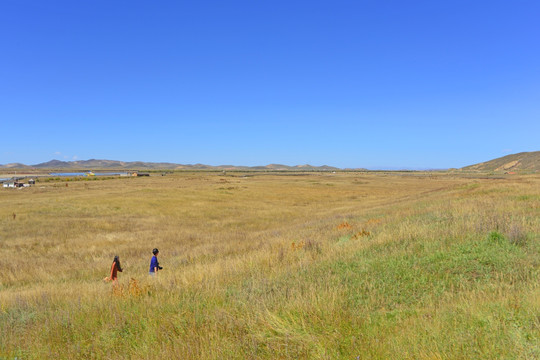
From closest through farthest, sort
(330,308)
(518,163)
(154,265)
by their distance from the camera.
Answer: (330,308), (154,265), (518,163)

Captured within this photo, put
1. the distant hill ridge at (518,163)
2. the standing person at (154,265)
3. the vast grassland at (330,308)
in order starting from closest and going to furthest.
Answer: the vast grassland at (330,308) < the standing person at (154,265) < the distant hill ridge at (518,163)

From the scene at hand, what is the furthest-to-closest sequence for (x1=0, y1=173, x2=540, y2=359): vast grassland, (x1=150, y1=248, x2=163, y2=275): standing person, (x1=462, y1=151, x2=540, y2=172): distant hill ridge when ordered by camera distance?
1. (x1=462, y1=151, x2=540, y2=172): distant hill ridge
2. (x1=150, y1=248, x2=163, y2=275): standing person
3. (x1=0, y1=173, x2=540, y2=359): vast grassland

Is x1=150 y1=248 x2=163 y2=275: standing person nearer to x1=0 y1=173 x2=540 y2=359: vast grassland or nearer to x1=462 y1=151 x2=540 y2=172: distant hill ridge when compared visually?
x1=0 y1=173 x2=540 y2=359: vast grassland

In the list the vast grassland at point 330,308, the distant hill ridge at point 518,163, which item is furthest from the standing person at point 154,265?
the distant hill ridge at point 518,163

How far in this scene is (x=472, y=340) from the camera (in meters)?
3.44

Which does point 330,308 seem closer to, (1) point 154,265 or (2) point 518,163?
(1) point 154,265

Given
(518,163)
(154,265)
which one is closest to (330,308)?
(154,265)

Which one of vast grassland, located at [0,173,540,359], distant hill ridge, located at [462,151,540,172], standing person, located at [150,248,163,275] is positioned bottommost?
standing person, located at [150,248,163,275]

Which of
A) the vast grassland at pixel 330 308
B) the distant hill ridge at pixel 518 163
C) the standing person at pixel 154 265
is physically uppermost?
the distant hill ridge at pixel 518 163

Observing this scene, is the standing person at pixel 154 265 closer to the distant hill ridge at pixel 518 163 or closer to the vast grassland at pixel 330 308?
the vast grassland at pixel 330 308

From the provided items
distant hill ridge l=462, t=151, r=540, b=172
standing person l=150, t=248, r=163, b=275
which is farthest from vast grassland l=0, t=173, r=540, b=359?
distant hill ridge l=462, t=151, r=540, b=172

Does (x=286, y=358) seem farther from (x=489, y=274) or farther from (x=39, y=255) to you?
(x=39, y=255)

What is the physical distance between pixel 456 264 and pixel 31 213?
1317 inches

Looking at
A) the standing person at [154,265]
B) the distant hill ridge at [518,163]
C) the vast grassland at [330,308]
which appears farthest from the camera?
the distant hill ridge at [518,163]
